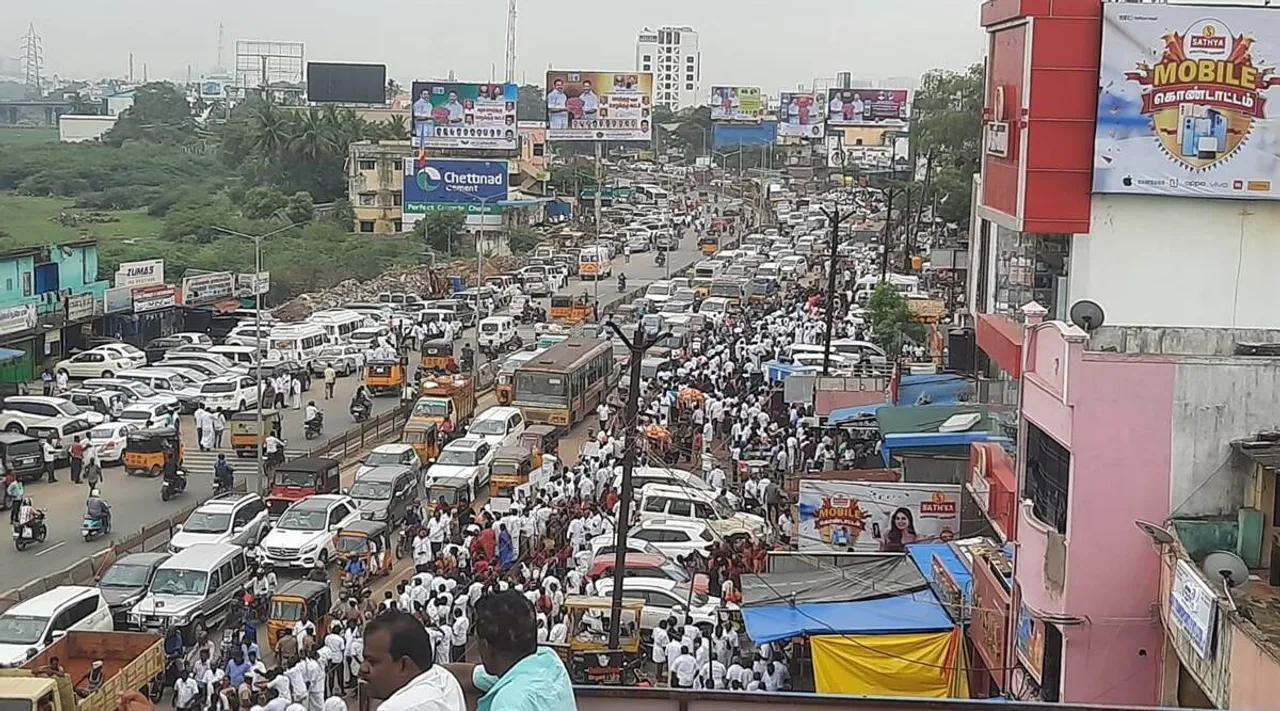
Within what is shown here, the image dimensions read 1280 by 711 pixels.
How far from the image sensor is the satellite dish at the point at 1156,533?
33.1 feet

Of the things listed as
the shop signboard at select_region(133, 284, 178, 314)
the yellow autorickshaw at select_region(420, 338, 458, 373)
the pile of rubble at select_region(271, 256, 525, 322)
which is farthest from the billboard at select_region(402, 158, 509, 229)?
the yellow autorickshaw at select_region(420, 338, 458, 373)

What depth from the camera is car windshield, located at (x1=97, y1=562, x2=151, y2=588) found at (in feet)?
52.0

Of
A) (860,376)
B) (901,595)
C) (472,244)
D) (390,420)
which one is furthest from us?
(472,244)

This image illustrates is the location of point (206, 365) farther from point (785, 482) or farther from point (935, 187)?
point (935, 187)

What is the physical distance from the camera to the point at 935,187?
182 feet

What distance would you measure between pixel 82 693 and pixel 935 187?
47.1 m

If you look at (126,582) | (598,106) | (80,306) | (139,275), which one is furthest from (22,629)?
(598,106)

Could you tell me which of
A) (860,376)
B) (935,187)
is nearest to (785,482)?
(860,376)

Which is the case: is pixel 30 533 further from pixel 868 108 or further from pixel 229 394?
pixel 868 108

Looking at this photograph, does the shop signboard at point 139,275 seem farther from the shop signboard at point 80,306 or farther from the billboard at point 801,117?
the billboard at point 801,117

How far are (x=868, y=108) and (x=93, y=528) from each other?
91394mm

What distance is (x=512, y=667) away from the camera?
382 cm

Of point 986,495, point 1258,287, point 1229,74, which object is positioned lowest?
point 986,495

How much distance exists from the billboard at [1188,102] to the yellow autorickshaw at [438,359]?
1947cm
